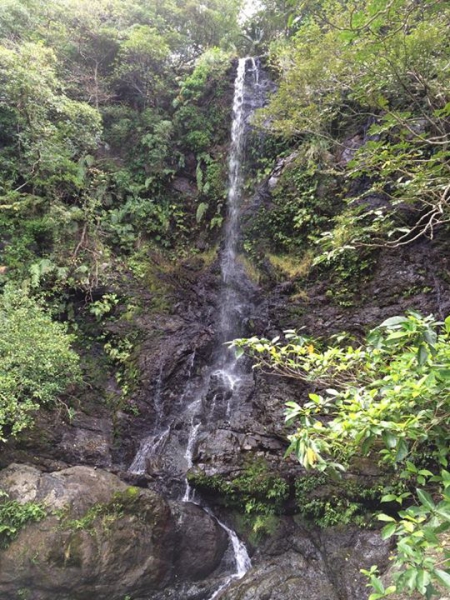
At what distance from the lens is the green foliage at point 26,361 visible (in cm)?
573

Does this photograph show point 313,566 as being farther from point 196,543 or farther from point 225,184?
point 225,184

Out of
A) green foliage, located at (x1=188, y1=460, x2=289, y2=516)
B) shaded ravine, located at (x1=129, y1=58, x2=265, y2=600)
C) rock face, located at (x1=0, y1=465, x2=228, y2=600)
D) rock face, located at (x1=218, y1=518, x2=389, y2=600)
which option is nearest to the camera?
rock face, located at (x1=0, y1=465, x2=228, y2=600)

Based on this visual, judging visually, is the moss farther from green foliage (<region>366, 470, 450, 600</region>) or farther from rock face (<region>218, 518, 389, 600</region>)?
green foliage (<region>366, 470, 450, 600</region>)

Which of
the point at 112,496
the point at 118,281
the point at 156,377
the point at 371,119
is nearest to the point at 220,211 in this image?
the point at 118,281

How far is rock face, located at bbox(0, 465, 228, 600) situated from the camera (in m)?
4.85

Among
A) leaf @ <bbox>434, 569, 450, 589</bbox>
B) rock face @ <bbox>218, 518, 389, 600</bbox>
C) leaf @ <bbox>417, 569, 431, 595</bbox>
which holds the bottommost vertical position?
rock face @ <bbox>218, 518, 389, 600</bbox>

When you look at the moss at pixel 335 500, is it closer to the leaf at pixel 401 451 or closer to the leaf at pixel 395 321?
the leaf at pixel 401 451

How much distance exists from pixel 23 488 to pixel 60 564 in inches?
45.0

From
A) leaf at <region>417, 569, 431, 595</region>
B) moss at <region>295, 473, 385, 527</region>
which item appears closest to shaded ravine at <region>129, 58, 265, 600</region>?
moss at <region>295, 473, 385, 527</region>

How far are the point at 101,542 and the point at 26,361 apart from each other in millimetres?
3032

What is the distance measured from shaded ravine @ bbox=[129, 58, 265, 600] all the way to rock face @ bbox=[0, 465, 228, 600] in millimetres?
621

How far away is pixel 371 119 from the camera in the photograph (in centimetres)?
953

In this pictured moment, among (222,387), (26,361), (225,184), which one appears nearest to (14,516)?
(26,361)

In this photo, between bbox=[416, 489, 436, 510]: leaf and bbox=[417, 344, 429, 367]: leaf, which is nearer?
bbox=[416, 489, 436, 510]: leaf
